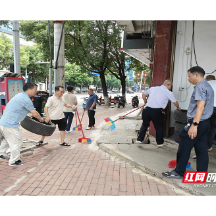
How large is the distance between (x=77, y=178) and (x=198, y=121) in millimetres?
2255

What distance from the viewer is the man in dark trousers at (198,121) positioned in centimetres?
291

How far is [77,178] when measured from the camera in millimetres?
3508

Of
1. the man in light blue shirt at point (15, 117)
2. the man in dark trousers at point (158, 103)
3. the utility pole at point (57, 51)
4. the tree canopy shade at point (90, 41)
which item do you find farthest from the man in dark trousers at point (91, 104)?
the tree canopy shade at point (90, 41)

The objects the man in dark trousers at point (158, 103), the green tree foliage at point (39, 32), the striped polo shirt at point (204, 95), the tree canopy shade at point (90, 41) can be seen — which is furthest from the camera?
the tree canopy shade at point (90, 41)

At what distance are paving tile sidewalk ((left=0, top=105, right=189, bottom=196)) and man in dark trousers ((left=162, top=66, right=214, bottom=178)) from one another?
23.1 inches

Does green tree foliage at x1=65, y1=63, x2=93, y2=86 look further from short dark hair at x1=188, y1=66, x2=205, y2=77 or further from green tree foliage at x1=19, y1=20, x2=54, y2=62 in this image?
short dark hair at x1=188, y1=66, x2=205, y2=77

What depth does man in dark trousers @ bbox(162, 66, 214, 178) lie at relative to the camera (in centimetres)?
291

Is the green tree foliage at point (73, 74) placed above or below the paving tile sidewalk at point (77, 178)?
above

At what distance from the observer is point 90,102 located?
7.77 metres

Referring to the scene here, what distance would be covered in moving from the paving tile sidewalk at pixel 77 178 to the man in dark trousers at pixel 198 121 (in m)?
0.59

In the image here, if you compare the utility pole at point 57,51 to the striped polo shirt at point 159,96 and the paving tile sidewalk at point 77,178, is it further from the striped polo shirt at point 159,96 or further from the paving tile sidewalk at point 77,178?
the striped polo shirt at point 159,96

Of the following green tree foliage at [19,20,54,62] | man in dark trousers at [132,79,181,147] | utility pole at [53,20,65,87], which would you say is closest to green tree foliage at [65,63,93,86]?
green tree foliage at [19,20,54,62]

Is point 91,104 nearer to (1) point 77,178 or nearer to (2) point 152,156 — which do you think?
(2) point 152,156

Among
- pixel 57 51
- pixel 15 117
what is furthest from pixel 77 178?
pixel 57 51
